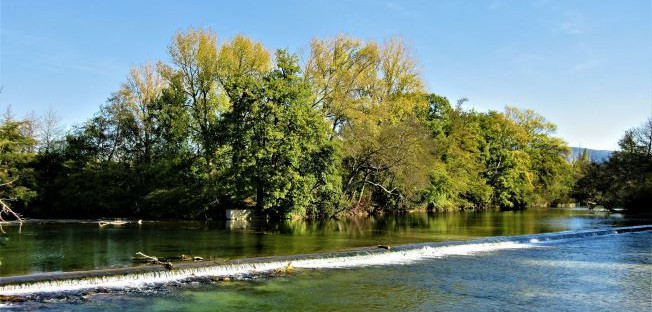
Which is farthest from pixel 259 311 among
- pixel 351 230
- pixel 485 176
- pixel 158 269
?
pixel 485 176

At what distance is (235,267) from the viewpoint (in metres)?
18.7

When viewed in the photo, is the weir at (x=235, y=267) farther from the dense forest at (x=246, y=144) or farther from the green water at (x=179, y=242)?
the dense forest at (x=246, y=144)

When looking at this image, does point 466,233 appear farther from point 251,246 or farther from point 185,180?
point 185,180

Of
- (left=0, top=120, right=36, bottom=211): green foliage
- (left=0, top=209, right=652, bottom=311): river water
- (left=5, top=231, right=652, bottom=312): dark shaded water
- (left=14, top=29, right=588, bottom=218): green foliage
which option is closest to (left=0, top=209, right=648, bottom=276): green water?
(left=0, top=209, right=652, bottom=311): river water

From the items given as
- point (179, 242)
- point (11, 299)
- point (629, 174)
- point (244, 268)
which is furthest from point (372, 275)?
point (629, 174)

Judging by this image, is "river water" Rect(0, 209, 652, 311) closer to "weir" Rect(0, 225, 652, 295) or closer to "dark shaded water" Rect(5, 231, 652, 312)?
"dark shaded water" Rect(5, 231, 652, 312)

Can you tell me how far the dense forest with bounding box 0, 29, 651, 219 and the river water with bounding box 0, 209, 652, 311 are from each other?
13.5m

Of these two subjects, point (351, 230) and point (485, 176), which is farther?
point (485, 176)

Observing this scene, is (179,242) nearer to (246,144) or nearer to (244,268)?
(244,268)

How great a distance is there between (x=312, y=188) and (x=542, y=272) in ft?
89.7

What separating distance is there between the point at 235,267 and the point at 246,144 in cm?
2490

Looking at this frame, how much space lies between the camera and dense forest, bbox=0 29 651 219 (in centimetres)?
4262

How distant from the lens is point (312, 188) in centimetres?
4459

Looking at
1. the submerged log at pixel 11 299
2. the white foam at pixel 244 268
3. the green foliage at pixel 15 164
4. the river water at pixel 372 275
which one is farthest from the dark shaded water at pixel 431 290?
the green foliage at pixel 15 164
